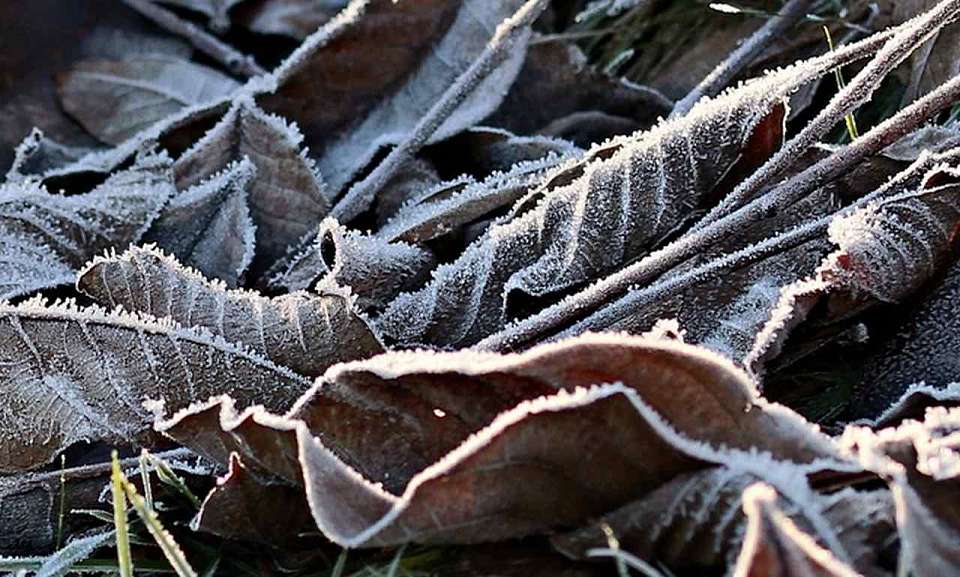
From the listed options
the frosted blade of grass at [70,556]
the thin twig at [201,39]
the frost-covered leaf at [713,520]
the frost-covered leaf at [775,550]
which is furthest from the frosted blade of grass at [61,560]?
the thin twig at [201,39]

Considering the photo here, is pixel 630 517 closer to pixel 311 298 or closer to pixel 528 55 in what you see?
pixel 311 298

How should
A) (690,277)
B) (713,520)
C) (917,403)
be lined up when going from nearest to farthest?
(713,520), (917,403), (690,277)

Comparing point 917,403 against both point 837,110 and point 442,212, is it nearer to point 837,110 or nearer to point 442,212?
point 837,110

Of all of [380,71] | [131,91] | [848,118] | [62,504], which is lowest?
[62,504]

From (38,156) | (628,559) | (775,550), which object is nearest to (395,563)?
(628,559)

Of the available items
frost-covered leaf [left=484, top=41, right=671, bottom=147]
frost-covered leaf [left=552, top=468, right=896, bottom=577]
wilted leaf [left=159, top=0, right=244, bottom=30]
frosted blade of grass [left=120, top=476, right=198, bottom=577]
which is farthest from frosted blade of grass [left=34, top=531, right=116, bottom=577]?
wilted leaf [left=159, top=0, right=244, bottom=30]

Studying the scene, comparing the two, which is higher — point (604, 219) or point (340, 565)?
point (604, 219)

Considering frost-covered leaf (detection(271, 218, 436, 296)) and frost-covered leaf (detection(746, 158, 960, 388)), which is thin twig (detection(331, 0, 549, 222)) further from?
frost-covered leaf (detection(746, 158, 960, 388))

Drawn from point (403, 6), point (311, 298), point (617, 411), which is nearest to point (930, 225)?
point (617, 411)

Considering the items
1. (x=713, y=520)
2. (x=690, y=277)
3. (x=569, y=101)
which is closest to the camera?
(x=713, y=520)

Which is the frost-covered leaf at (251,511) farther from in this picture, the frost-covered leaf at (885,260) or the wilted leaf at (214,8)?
the wilted leaf at (214,8)
